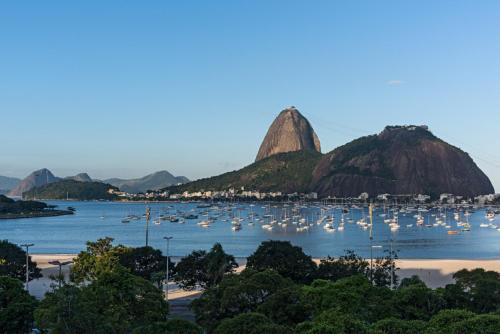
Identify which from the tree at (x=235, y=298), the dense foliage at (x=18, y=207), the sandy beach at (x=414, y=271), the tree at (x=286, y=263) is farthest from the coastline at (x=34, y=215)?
the tree at (x=235, y=298)

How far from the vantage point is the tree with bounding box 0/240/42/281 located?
110ft

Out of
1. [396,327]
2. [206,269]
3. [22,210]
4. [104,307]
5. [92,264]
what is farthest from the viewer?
[22,210]

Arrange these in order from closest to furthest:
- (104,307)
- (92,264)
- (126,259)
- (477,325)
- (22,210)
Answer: (477,325) < (104,307) < (92,264) < (126,259) < (22,210)

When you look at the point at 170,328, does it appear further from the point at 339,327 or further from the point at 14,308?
the point at 14,308

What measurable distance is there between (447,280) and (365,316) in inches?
918

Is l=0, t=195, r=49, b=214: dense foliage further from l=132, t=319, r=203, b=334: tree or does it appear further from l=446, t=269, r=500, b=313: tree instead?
l=132, t=319, r=203, b=334: tree

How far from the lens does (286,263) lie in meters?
30.4

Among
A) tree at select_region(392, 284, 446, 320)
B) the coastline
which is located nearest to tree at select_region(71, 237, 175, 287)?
tree at select_region(392, 284, 446, 320)

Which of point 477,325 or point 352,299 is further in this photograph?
point 352,299

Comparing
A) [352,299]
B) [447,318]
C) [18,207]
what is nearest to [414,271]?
[352,299]

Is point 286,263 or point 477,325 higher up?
point 477,325

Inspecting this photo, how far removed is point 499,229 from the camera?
102m

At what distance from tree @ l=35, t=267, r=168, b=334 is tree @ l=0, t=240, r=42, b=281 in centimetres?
1587

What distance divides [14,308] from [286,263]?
14674 millimetres
